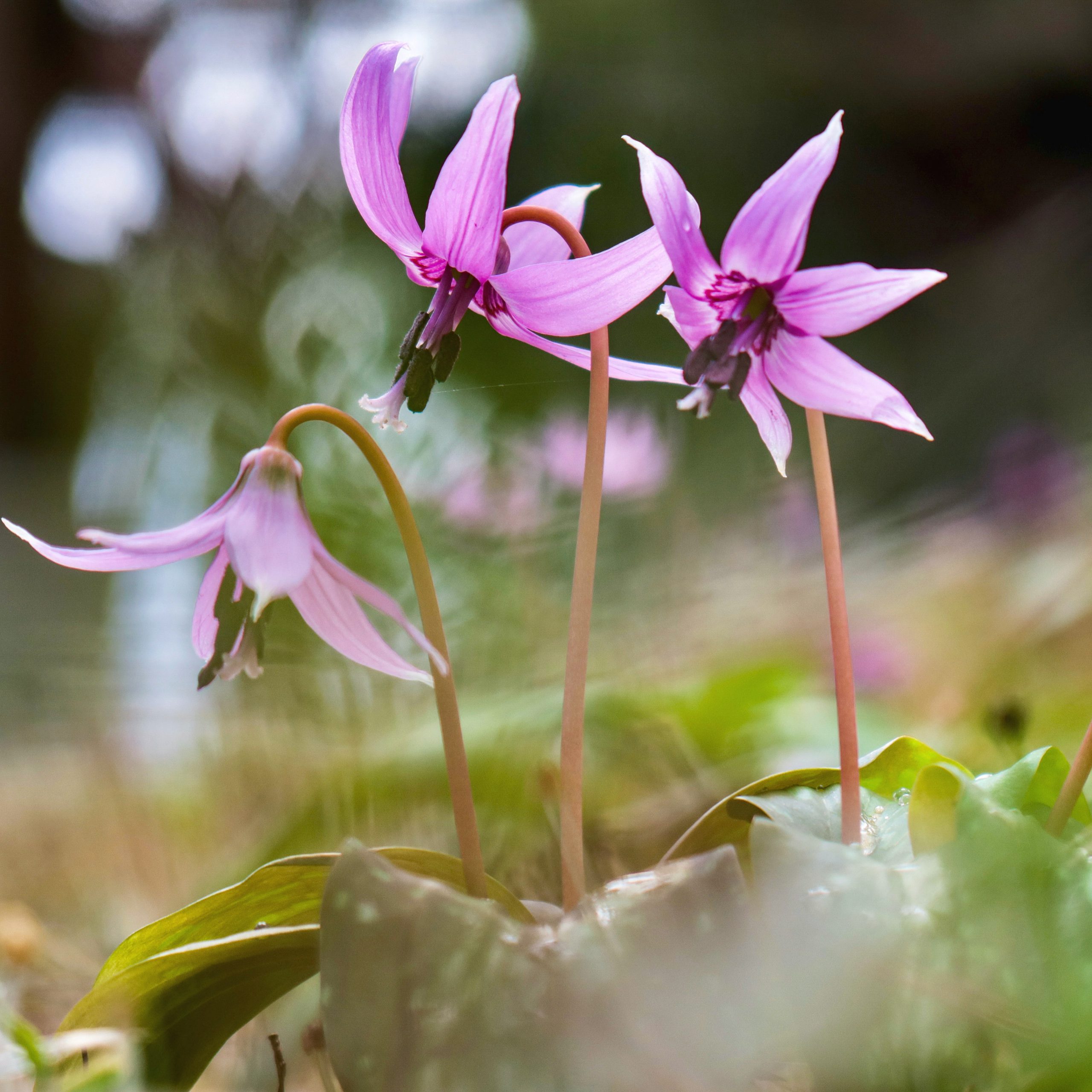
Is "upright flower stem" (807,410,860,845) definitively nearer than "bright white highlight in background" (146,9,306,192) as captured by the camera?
Yes

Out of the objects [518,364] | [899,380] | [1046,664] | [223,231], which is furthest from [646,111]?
[1046,664]

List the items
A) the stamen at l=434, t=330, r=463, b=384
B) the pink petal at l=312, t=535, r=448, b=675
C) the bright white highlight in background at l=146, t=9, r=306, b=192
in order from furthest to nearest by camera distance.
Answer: the bright white highlight in background at l=146, t=9, r=306, b=192, the stamen at l=434, t=330, r=463, b=384, the pink petal at l=312, t=535, r=448, b=675

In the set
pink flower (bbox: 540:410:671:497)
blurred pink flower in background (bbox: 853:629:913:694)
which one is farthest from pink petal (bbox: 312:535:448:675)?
blurred pink flower in background (bbox: 853:629:913:694)

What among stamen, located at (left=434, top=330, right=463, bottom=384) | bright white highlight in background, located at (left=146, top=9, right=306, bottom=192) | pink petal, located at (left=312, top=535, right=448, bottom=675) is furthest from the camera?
bright white highlight in background, located at (left=146, top=9, right=306, bottom=192)

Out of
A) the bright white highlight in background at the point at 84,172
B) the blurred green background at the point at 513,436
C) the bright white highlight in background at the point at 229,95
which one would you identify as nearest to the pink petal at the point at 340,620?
the blurred green background at the point at 513,436

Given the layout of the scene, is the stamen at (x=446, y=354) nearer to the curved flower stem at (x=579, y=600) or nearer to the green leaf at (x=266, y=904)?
the curved flower stem at (x=579, y=600)

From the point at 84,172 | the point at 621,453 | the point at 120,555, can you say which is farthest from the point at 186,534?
the point at 84,172

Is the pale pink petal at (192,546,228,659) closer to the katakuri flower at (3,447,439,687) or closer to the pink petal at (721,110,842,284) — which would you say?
the katakuri flower at (3,447,439,687)
